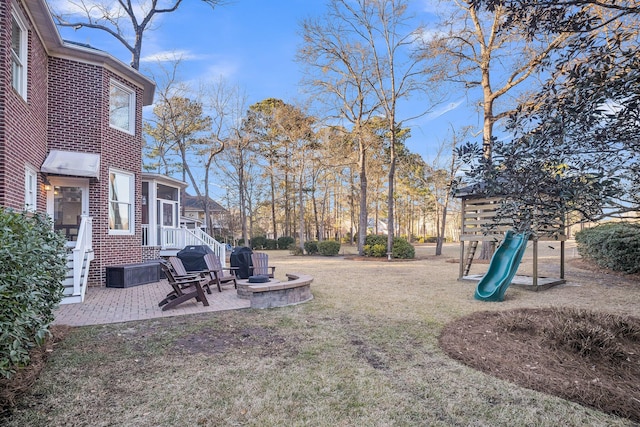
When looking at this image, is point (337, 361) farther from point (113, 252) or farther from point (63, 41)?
point (63, 41)

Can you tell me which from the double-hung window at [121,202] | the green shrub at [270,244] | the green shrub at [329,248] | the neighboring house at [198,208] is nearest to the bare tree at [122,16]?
the double-hung window at [121,202]

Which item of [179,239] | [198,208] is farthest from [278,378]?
[198,208]

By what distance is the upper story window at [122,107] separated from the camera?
9.88 m

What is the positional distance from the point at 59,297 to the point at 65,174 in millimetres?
5312

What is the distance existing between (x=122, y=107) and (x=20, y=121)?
3.69 m

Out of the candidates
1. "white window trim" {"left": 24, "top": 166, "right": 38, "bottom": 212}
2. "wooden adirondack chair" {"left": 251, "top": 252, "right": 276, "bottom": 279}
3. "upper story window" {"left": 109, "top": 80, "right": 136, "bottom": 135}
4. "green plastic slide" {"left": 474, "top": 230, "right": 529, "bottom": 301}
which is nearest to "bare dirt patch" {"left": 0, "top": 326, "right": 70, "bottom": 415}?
"wooden adirondack chair" {"left": 251, "top": 252, "right": 276, "bottom": 279}

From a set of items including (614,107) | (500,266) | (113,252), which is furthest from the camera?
(113,252)

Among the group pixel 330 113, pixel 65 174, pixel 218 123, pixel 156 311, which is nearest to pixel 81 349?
pixel 156 311

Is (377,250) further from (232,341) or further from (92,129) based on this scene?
(232,341)

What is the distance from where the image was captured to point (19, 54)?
6.96m

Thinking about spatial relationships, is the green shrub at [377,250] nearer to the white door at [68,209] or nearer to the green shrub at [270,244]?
the white door at [68,209]

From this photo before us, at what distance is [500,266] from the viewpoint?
27.1ft

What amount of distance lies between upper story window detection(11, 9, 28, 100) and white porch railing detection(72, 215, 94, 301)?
2.99m

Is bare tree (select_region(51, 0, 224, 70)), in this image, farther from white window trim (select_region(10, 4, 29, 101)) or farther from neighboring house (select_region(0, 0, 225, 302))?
white window trim (select_region(10, 4, 29, 101))
